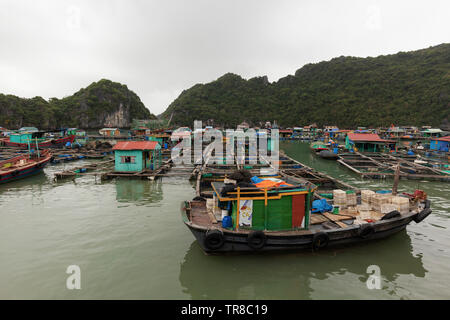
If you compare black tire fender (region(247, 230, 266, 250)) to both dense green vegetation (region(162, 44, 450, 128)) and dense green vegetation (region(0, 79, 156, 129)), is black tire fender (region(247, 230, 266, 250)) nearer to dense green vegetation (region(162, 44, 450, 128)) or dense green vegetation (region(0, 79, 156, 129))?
dense green vegetation (region(162, 44, 450, 128))

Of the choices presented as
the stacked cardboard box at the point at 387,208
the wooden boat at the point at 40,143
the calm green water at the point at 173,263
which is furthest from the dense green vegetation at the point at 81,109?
the stacked cardboard box at the point at 387,208

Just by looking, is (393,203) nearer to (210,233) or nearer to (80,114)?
(210,233)

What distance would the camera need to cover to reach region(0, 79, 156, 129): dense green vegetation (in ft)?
280

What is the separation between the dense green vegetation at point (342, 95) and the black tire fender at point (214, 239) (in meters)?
101

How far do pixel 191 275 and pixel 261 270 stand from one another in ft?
7.30

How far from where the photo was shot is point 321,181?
17.5 meters

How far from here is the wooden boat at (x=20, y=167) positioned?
1755cm

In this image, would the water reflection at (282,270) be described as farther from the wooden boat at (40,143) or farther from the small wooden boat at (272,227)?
the wooden boat at (40,143)

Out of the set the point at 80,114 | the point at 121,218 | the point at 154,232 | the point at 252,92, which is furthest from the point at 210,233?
the point at 252,92

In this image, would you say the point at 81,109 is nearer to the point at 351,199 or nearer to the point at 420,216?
the point at 351,199

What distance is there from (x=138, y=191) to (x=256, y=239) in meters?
11.6

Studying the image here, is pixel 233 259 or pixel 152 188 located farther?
pixel 152 188

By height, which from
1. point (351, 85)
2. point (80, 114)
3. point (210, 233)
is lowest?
point (210, 233)

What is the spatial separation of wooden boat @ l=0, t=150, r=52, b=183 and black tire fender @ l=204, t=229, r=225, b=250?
62.4 feet
